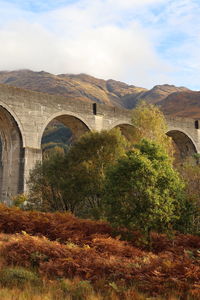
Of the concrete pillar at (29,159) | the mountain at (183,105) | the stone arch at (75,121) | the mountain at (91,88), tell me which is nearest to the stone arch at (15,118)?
the concrete pillar at (29,159)

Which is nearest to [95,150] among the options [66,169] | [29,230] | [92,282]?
[66,169]

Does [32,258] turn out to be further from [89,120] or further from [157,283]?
[89,120]

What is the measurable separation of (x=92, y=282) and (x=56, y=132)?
217 ft

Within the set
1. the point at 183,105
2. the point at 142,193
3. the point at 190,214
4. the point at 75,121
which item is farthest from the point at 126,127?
the point at 183,105

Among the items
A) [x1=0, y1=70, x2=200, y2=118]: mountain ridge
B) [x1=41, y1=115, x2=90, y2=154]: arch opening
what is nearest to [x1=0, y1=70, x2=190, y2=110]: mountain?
[x1=0, y1=70, x2=200, y2=118]: mountain ridge

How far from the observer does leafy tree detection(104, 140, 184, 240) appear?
1011 centimetres

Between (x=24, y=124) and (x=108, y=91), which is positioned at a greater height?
(x=108, y=91)

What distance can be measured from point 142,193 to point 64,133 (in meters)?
60.6

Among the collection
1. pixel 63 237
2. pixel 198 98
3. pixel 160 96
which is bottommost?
pixel 63 237

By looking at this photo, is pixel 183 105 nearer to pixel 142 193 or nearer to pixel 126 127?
pixel 126 127

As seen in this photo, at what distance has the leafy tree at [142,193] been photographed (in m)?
10.1

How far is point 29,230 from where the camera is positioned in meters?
11.5

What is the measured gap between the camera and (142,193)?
403 inches

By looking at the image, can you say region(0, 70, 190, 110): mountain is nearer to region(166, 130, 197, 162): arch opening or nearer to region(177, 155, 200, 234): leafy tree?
region(166, 130, 197, 162): arch opening
